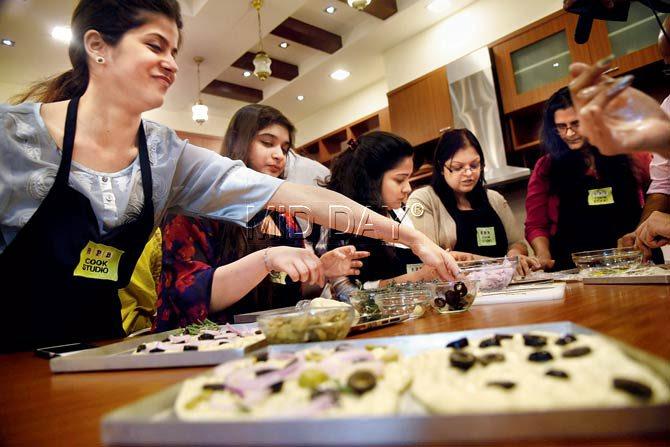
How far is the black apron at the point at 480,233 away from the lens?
109 inches

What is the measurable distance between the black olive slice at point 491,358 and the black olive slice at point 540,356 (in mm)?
29

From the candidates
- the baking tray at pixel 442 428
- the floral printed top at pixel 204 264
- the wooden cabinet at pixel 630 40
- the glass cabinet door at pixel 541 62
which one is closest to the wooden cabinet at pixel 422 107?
the glass cabinet door at pixel 541 62

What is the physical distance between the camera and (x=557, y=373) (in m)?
0.39

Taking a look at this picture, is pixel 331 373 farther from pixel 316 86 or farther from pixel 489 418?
pixel 316 86

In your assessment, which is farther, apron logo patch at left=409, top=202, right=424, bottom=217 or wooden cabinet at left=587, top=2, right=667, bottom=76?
wooden cabinet at left=587, top=2, right=667, bottom=76

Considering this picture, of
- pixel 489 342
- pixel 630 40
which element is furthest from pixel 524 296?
pixel 630 40

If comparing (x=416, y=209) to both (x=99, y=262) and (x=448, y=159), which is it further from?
(x=99, y=262)

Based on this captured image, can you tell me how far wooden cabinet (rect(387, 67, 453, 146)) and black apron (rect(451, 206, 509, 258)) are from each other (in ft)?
6.37

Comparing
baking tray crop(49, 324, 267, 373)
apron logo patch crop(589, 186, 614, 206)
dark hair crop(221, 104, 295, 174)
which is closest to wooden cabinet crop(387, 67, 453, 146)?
apron logo patch crop(589, 186, 614, 206)

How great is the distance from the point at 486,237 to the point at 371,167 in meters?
1.00

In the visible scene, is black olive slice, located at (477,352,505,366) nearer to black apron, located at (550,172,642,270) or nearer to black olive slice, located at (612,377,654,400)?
black olive slice, located at (612,377,654,400)

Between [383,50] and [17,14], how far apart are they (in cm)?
373

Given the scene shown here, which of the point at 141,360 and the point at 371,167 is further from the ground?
the point at 371,167

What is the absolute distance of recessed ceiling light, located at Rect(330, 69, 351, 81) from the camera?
5.52m
